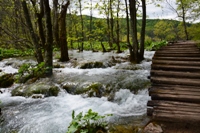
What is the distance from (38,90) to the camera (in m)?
7.06

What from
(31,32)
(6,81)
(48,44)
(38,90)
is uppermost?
(31,32)

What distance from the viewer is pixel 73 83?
747 cm

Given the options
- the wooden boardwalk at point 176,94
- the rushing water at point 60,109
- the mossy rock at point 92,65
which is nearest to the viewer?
the wooden boardwalk at point 176,94

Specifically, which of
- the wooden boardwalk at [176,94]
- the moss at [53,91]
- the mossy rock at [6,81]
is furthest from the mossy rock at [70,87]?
the wooden boardwalk at [176,94]

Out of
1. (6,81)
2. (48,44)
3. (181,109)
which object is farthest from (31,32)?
(181,109)

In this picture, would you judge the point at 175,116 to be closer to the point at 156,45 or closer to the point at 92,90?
the point at 92,90

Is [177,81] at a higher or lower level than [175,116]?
higher

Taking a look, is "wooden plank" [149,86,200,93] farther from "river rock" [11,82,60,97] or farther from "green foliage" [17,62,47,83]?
"green foliage" [17,62,47,83]

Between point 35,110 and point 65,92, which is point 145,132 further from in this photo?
point 65,92

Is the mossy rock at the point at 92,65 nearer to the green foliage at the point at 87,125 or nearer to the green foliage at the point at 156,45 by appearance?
the green foliage at the point at 156,45

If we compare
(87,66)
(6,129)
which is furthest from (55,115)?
(87,66)

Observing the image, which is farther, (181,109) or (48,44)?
(48,44)

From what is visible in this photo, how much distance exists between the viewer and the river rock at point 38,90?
6957mm

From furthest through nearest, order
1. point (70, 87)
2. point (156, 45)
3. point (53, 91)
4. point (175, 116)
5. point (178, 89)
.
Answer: point (156, 45) → point (70, 87) → point (53, 91) → point (178, 89) → point (175, 116)
